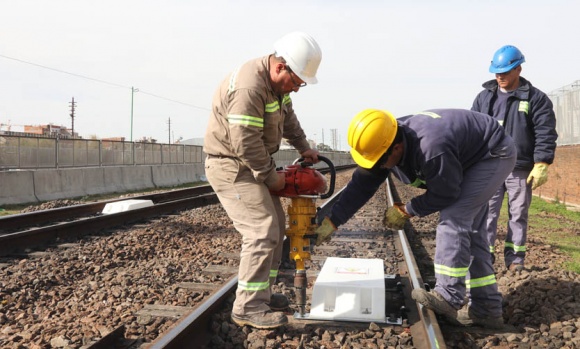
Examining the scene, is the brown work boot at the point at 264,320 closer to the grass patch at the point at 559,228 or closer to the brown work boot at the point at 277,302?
the brown work boot at the point at 277,302

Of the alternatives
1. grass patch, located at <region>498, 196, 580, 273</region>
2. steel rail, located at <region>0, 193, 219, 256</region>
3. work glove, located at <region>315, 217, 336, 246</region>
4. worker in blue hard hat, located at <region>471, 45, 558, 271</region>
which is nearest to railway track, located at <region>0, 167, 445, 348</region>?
steel rail, located at <region>0, 193, 219, 256</region>

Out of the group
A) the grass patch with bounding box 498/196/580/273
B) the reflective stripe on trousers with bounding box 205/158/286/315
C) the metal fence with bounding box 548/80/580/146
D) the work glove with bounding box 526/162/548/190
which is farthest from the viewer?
the metal fence with bounding box 548/80/580/146

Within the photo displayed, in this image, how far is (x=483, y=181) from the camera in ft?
12.3

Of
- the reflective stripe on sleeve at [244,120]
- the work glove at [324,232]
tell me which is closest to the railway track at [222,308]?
the work glove at [324,232]

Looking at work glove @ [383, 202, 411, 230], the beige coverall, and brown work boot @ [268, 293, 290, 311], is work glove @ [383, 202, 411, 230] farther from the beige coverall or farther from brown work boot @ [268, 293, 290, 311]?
brown work boot @ [268, 293, 290, 311]

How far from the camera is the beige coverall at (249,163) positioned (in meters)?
3.43

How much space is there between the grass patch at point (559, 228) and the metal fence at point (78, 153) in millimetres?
12166

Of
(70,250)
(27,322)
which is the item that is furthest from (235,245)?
(27,322)

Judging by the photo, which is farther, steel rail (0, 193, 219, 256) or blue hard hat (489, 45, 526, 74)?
steel rail (0, 193, 219, 256)

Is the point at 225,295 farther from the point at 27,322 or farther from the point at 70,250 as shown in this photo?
the point at 70,250

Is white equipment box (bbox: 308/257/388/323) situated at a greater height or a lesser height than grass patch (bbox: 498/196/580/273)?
greater

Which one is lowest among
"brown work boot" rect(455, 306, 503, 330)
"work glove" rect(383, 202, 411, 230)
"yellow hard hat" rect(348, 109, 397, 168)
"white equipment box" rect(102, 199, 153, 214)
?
"brown work boot" rect(455, 306, 503, 330)

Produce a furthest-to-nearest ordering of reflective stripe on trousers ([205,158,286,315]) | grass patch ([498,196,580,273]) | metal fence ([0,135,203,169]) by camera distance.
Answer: metal fence ([0,135,203,169]) < grass patch ([498,196,580,273]) < reflective stripe on trousers ([205,158,286,315])

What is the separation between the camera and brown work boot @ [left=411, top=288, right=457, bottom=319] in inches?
143
